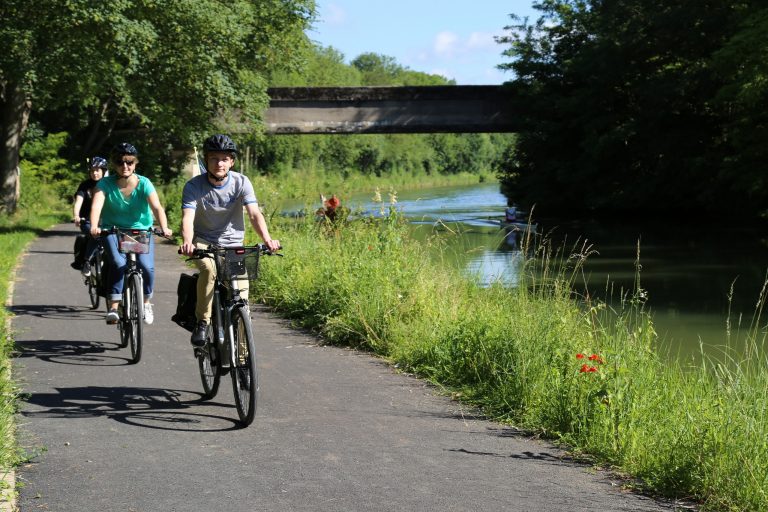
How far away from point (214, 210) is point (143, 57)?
824 inches

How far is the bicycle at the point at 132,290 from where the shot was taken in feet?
30.2

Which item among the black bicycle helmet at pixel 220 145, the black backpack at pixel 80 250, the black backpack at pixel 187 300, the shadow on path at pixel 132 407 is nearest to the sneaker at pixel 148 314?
the shadow on path at pixel 132 407

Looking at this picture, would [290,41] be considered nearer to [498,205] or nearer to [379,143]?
[498,205]

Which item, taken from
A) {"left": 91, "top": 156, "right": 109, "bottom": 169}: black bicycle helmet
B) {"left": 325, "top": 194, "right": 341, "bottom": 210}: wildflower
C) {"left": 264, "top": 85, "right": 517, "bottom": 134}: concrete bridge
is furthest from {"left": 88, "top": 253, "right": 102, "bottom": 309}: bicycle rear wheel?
{"left": 264, "top": 85, "right": 517, "bottom": 134}: concrete bridge

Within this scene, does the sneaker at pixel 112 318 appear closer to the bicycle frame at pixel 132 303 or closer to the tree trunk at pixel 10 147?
the bicycle frame at pixel 132 303

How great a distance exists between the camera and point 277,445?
20.9ft

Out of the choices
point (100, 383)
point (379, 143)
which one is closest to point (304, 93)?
point (100, 383)

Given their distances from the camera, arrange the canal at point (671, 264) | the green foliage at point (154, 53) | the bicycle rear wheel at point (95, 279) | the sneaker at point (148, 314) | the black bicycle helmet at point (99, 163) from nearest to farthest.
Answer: the sneaker at point (148, 314) → the bicycle rear wheel at point (95, 279) → the black bicycle helmet at point (99, 163) → the canal at point (671, 264) → the green foliage at point (154, 53)

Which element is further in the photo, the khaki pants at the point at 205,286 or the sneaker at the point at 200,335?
the sneaker at the point at 200,335

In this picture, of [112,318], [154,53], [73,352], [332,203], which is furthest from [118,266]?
[154,53]

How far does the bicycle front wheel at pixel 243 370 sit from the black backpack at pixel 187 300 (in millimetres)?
861

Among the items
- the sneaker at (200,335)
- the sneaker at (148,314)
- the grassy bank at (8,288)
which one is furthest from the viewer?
the sneaker at (148,314)

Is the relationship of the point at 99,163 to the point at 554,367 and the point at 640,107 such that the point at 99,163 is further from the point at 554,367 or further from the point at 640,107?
the point at 640,107

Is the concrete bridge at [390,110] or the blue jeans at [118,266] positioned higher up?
the concrete bridge at [390,110]
